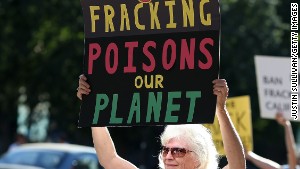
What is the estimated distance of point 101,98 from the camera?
5.83 meters

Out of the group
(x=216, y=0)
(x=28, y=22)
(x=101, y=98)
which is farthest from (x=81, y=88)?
(x=28, y=22)

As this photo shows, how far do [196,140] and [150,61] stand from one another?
49 centimetres

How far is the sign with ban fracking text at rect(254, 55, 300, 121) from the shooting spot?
12.2m

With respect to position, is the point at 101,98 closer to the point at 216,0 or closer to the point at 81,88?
the point at 81,88

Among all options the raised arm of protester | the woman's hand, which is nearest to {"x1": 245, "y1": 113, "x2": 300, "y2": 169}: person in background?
the raised arm of protester

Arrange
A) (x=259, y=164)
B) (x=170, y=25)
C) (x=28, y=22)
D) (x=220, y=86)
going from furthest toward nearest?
(x=28, y=22) → (x=259, y=164) → (x=170, y=25) → (x=220, y=86)

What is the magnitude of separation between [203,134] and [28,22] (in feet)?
72.5

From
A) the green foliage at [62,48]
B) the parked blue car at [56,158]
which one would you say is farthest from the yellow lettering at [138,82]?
the green foliage at [62,48]

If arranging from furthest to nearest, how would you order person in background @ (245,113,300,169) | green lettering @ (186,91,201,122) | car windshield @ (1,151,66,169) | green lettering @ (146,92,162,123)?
car windshield @ (1,151,66,169) < person in background @ (245,113,300,169) < green lettering @ (146,92,162,123) < green lettering @ (186,91,201,122)

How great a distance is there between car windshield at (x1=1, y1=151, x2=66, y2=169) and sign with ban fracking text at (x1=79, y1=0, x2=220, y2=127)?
29.2 ft

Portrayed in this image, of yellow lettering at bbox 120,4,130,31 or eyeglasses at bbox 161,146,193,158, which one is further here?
yellow lettering at bbox 120,4,130,31

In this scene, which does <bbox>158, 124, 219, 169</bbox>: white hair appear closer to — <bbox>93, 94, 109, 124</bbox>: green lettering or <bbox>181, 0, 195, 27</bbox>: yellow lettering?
<bbox>93, 94, 109, 124</bbox>: green lettering

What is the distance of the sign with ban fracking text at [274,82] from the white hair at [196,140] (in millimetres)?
6321

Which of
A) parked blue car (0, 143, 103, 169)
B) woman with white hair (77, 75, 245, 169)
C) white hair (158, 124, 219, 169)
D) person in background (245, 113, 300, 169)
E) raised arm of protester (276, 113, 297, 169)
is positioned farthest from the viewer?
parked blue car (0, 143, 103, 169)
